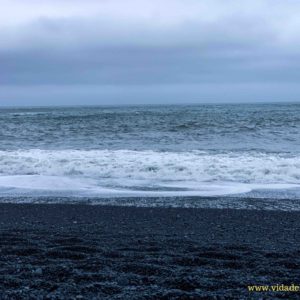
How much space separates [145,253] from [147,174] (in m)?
8.55

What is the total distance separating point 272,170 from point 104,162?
572cm

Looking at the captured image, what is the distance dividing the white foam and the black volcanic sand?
286 centimetres

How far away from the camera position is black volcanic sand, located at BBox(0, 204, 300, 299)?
13.0 feet

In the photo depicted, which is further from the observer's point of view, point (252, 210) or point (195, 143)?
point (195, 143)

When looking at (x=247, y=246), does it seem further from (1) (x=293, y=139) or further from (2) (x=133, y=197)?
(1) (x=293, y=139)

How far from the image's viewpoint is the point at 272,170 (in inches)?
535

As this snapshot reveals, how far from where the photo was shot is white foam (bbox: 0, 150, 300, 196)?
11.8 m

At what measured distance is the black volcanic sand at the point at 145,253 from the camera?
13.0 ft

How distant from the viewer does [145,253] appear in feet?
17.7

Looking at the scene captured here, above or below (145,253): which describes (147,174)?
below

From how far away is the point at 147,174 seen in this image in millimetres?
13914

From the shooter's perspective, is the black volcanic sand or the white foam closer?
the black volcanic sand

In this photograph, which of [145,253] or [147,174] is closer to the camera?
[145,253]

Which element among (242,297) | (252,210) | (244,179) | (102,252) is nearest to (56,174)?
(244,179)
